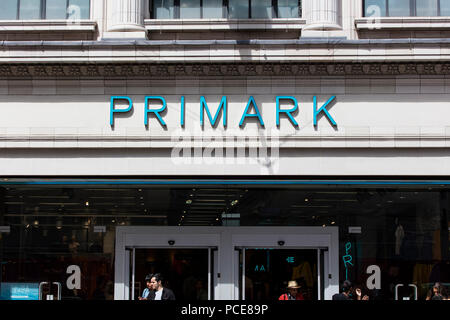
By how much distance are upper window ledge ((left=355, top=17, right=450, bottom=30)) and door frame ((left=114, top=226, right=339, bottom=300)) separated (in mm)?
4183

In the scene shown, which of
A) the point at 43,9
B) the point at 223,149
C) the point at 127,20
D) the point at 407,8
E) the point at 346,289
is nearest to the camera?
the point at 223,149

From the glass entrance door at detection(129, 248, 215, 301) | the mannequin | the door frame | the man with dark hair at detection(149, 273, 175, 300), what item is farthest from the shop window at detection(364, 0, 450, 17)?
the man with dark hair at detection(149, 273, 175, 300)

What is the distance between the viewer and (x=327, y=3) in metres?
12.6

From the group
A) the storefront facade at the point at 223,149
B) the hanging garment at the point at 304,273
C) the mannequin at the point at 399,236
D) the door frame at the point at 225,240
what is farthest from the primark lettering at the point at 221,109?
the hanging garment at the point at 304,273

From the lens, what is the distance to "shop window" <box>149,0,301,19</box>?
42.8 ft

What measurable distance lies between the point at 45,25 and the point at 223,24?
11.7 feet

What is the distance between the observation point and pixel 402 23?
12555mm

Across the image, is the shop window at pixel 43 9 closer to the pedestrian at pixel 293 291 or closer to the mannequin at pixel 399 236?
the pedestrian at pixel 293 291

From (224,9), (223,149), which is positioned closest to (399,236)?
(223,149)

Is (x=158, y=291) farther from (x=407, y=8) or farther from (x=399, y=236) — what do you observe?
(x=407, y=8)

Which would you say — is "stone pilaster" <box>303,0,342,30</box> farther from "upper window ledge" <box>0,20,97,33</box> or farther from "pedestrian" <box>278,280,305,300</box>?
"pedestrian" <box>278,280,305,300</box>

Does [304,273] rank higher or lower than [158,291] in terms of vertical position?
higher
